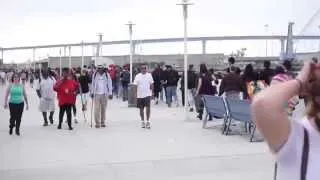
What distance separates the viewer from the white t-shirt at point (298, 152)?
7.55ft

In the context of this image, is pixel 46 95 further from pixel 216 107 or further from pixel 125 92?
pixel 125 92

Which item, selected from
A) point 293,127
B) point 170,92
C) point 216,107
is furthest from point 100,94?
point 293,127

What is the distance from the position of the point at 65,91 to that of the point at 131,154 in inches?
203

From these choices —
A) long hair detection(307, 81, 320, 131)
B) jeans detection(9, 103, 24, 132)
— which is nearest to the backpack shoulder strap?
long hair detection(307, 81, 320, 131)

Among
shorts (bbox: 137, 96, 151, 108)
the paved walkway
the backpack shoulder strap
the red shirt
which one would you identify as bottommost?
the paved walkway

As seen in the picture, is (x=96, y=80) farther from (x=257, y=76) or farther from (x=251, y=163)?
(x=251, y=163)

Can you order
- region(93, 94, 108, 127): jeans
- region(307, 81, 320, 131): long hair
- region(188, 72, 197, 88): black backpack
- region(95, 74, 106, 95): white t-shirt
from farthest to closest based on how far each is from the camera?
region(188, 72, 197, 88): black backpack
region(95, 74, 106, 95): white t-shirt
region(93, 94, 108, 127): jeans
region(307, 81, 320, 131): long hair

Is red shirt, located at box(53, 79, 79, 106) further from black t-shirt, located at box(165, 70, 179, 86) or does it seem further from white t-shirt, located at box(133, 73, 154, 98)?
black t-shirt, located at box(165, 70, 179, 86)

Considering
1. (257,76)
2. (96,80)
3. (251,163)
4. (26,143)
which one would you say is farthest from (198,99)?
(251,163)

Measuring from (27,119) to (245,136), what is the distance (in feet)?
25.7

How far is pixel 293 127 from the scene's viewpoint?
2.34 meters

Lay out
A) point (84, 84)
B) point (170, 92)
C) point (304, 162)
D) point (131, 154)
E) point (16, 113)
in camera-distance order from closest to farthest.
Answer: point (304, 162)
point (131, 154)
point (16, 113)
point (84, 84)
point (170, 92)

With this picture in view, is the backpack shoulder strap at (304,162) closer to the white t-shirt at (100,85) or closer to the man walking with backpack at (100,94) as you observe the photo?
the man walking with backpack at (100,94)

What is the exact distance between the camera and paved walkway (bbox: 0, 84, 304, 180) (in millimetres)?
8758
